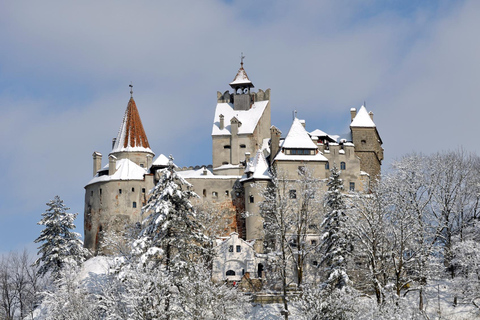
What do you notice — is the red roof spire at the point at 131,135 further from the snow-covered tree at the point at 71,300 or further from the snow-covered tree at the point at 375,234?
the snow-covered tree at the point at 375,234

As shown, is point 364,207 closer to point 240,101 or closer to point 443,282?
point 443,282

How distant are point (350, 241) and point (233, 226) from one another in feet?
71.5

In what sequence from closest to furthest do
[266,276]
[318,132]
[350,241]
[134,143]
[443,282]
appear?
1. [350,241]
2. [443,282]
3. [266,276]
4. [318,132]
5. [134,143]

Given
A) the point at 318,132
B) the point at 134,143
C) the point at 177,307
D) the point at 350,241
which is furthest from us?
the point at 134,143

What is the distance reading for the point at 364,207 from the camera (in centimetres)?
4684

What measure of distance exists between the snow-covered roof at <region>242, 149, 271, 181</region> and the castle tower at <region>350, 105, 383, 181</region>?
9.98 metres

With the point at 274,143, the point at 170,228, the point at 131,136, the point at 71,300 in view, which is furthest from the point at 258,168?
the point at 71,300

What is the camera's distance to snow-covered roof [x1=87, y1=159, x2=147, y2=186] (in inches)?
3002

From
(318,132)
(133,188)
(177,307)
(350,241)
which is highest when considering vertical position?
(318,132)

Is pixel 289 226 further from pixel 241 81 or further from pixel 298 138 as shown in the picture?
pixel 241 81

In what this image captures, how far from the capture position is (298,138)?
239 ft

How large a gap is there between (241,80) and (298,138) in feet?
52.6

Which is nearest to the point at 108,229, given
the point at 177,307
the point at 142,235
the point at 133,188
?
the point at 133,188

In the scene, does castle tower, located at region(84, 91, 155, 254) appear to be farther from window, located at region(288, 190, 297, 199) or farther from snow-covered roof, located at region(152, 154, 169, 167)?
window, located at region(288, 190, 297, 199)
